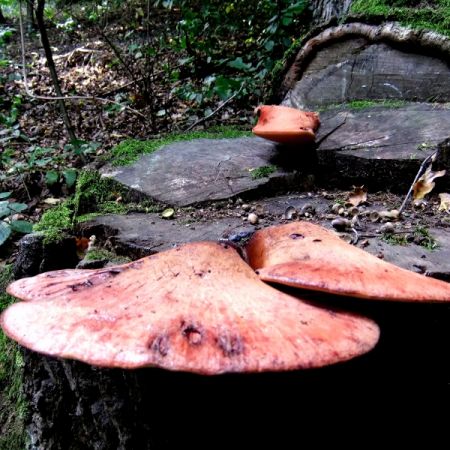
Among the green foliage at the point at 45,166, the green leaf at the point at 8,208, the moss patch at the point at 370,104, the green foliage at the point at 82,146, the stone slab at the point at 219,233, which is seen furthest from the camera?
the green foliage at the point at 82,146

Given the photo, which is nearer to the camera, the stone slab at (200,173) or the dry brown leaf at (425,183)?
the dry brown leaf at (425,183)

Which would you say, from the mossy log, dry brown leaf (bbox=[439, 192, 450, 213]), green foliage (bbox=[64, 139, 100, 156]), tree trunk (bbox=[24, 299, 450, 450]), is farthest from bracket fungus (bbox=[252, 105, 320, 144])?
green foliage (bbox=[64, 139, 100, 156])

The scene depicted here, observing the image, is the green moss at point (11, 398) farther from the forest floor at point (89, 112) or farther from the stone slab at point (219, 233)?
the forest floor at point (89, 112)

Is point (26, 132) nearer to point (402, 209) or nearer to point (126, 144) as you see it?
point (126, 144)

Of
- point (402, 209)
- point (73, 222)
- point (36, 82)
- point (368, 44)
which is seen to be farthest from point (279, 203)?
point (36, 82)

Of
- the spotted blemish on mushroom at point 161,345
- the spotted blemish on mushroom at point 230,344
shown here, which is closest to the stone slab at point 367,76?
the spotted blemish on mushroom at point 230,344

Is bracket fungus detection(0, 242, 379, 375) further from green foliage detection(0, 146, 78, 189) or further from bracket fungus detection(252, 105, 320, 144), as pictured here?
green foliage detection(0, 146, 78, 189)
